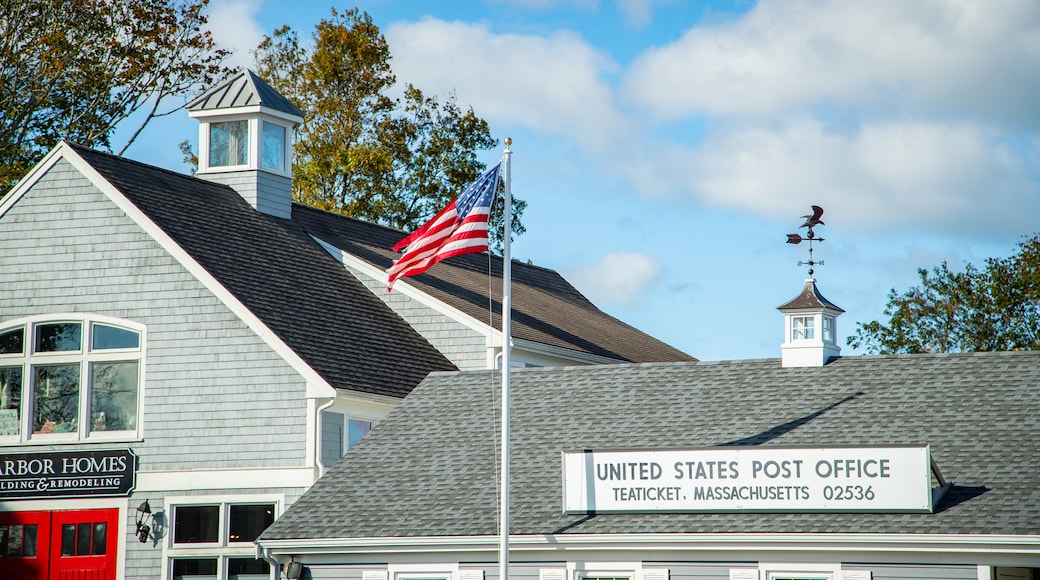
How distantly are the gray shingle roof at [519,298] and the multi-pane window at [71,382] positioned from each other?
6727 mm

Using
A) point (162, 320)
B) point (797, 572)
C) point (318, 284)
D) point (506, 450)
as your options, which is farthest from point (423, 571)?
point (318, 284)

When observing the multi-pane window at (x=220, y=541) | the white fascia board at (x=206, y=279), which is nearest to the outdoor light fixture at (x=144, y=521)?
the multi-pane window at (x=220, y=541)

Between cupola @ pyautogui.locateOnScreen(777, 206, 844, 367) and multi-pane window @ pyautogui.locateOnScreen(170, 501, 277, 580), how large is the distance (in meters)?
9.11

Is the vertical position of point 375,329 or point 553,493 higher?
point 375,329

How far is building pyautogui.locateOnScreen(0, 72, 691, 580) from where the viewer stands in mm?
24359

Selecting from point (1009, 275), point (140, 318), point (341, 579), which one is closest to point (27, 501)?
point (140, 318)

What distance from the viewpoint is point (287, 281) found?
2753cm

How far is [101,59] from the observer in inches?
1576

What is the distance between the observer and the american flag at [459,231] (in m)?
21.3

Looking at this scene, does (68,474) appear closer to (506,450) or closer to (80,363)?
(80,363)

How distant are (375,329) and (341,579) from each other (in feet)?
25.7

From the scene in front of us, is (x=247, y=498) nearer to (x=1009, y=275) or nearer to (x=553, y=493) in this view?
(x=553, y=493)

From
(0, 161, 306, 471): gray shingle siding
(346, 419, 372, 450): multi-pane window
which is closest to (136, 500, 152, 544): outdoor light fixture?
(0, 161, 306, 471): gray shingle siding

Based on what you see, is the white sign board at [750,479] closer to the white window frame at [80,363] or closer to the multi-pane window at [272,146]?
the white window frame at [80,363]
